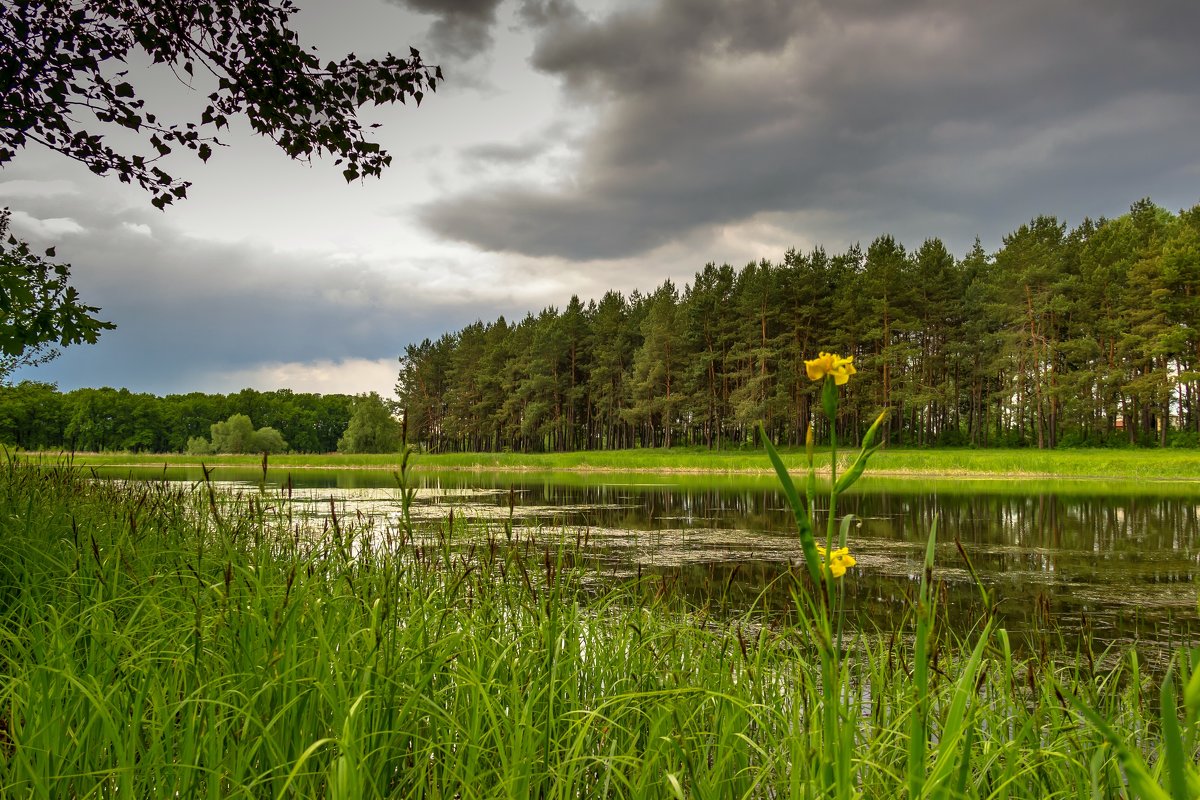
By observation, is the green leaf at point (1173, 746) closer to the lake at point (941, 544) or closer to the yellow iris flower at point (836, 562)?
the yellow iris flower at point (836, 562)

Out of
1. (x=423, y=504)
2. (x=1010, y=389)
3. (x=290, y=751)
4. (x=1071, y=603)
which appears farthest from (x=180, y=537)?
(x=1010, y=389)

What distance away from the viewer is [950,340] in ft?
169

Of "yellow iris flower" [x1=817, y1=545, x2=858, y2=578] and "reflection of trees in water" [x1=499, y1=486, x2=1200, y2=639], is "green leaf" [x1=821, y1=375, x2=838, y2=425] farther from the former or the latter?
"reflection of trees in water" [x1=499, y1=486, x2=1200, y2=639]

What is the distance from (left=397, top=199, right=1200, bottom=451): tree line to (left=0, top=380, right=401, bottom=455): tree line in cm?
2027

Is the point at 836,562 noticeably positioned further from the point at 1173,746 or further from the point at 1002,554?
the point at 1002,554

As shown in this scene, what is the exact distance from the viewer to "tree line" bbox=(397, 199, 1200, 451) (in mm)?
42094

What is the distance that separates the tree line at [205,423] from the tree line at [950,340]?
66.5 feet

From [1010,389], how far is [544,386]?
122 ft

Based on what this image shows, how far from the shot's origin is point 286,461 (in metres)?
50.7

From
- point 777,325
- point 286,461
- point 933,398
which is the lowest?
point 286,461

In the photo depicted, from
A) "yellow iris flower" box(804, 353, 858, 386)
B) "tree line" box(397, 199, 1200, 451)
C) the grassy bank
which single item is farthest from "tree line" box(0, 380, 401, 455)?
"yellow iris flower" box(804, 353, 858, 386)

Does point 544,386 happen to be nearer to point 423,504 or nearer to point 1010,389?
point 1010,389

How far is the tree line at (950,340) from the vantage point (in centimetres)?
4209

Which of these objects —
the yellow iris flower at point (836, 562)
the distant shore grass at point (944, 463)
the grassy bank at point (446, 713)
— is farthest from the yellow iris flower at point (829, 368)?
the distant shore grass at point (944, 463)
